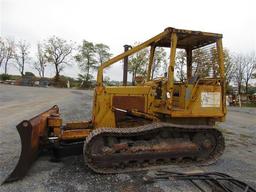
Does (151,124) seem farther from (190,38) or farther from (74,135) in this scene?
(190,38)

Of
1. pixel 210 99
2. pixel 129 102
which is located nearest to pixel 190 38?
pixel 210 99

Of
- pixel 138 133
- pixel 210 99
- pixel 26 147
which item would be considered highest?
pixel 210 99

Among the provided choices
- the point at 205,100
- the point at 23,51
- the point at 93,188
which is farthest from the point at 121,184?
the point at 23,51

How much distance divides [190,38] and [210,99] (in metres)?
1.46

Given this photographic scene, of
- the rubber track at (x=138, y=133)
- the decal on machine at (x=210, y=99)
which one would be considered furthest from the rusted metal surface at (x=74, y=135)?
the decal on machine at (x=210, y=99)

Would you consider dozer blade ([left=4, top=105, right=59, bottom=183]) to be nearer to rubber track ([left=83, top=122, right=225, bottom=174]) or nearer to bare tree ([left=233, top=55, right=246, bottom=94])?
rubber track ([left=83, top=122, right=225, bottom=174])

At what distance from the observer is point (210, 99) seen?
556cm

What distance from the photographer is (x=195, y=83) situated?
550 cm

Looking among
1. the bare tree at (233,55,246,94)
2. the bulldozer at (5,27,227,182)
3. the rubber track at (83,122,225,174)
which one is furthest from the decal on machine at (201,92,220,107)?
the bare tree at (233,55,246,94)

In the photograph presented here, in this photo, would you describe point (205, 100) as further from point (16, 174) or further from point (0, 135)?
point (0, 135)

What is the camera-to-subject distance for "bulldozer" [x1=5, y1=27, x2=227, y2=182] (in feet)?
16.5

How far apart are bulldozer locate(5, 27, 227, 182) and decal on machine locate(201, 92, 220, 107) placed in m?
0.02

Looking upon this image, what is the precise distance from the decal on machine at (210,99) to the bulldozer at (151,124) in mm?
22

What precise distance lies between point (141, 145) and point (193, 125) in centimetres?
130
